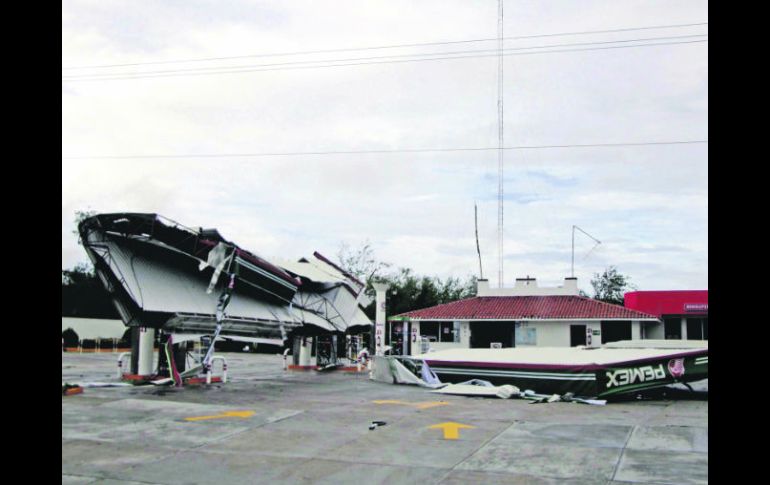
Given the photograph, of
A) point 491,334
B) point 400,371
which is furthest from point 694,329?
point 400,371

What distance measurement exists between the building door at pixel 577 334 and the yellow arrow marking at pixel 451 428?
25714mm

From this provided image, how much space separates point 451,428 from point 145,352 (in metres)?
12.2

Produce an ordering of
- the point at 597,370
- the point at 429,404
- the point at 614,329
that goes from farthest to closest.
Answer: the point at 614,329 → the point at 597,370 → the point at 429,404

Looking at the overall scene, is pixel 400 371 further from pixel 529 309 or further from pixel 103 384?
pixel 529 309

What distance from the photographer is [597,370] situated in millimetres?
19234

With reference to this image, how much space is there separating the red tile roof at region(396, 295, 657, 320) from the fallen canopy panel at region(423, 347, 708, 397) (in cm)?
1710

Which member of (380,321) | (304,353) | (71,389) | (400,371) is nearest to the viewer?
(71,389)

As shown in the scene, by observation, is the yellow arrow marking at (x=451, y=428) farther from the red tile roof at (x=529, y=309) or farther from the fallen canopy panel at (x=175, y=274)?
the red tile roof at (x=529, y=309)

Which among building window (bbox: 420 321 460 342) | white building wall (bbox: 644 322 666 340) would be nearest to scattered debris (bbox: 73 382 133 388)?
building window (bbox: 420 321 460 342)
